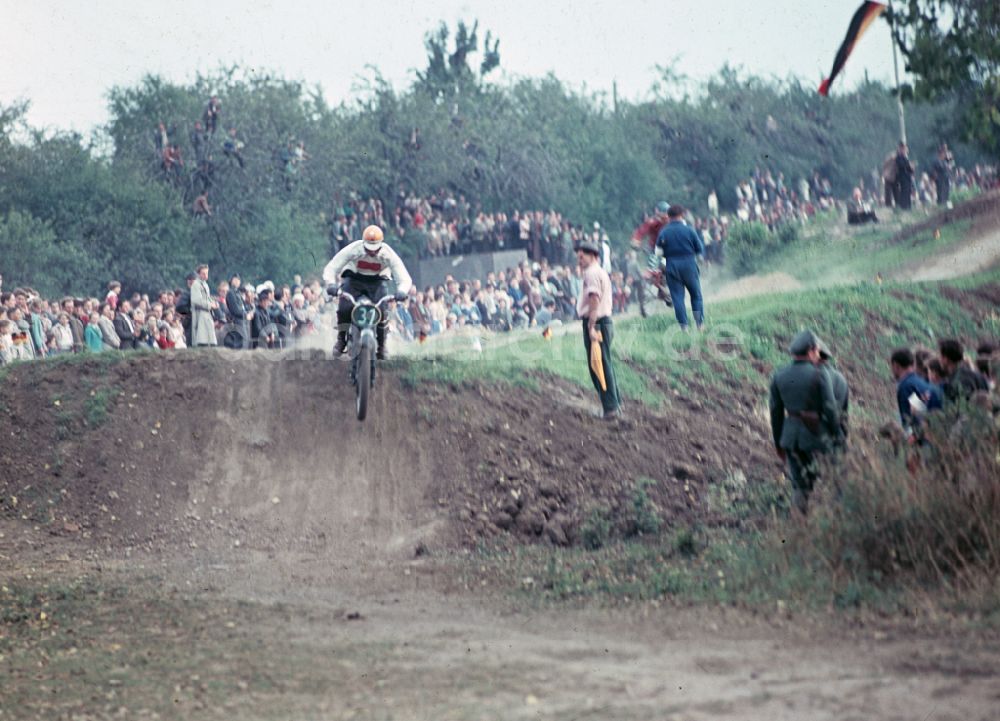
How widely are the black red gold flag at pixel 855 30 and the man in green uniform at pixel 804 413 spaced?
16.2m

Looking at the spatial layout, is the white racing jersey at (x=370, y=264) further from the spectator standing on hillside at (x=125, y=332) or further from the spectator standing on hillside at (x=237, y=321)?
the spectator standing on hillside at (x=125, y=332)

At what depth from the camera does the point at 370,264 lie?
15352 millimetres

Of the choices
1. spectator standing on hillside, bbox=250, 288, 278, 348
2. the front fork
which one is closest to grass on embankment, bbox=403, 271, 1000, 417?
the front fork

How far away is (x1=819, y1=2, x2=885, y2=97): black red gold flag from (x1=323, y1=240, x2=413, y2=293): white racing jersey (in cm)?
1433

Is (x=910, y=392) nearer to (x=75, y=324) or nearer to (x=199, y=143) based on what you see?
(x=75, y=324)

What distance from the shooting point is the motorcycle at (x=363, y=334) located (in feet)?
48.6

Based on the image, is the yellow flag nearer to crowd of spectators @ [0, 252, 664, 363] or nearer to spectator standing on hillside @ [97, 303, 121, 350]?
crowd of spectators @ [0, 252, 664, 363]

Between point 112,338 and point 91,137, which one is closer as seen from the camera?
point 112,338

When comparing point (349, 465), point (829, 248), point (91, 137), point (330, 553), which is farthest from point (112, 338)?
point (91, 137)

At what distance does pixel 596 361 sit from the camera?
1523cm

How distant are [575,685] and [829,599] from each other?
2.78 m

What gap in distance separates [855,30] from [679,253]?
1141cm

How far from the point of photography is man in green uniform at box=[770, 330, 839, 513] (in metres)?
11.5

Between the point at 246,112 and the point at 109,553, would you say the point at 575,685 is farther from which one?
the point at 246,112
